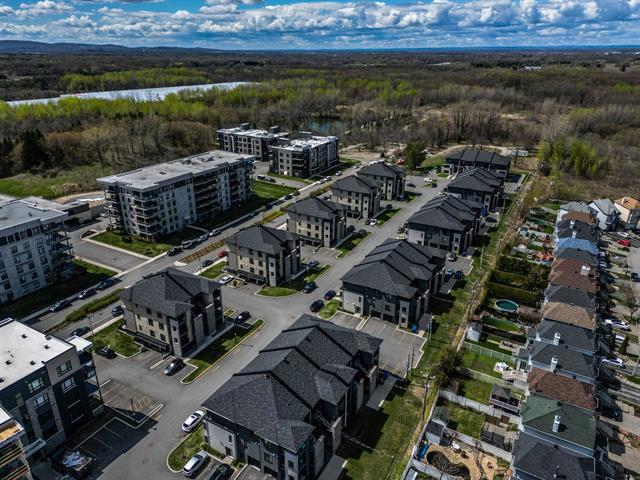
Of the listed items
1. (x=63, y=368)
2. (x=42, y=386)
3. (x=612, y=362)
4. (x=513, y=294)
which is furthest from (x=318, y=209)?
(x=42, y=386)

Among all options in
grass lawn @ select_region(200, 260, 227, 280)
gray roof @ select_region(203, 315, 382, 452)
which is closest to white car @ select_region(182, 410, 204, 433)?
gray roof @ select_region(203, 315, 382, 452)

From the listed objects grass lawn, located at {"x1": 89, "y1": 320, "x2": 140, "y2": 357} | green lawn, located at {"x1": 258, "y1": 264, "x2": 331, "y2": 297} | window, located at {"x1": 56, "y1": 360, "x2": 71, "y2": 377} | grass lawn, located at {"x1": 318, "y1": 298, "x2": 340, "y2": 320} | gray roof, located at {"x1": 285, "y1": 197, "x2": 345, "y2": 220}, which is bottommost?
grass lawn, located at {"x1": 318, "y1": 298, "x2": 340, "y2": 320}

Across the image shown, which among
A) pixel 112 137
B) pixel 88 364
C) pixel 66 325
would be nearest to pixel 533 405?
pixel 88 364

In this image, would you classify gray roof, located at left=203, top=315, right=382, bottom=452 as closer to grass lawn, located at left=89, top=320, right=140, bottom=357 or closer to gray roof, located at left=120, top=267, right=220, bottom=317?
gray roof, located at left=120, top=267, right=220, bottom=317

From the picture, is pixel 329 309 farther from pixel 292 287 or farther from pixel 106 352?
pixel 106 352

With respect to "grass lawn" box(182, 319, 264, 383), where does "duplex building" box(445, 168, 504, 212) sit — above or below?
above

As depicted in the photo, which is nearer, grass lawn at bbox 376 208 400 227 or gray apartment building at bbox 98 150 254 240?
gray apartment building at bbox 98 150 254 240

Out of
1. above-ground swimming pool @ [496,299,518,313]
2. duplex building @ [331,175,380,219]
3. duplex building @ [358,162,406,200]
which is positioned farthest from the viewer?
duplex building @ [358,162,406,200]

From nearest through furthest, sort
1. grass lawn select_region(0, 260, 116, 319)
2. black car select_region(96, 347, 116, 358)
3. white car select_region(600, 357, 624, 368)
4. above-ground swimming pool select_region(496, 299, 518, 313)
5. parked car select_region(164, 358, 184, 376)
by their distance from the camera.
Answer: parked car select_region(164, 358, 184, 376) → white car select_region(600, 357, 624, 368) → black car select_region(96, 347, 116, 358) → grass lawn select_region(0, 260, 116, 319) → above-ground swimming pool select_region(496, 299, 518, 313)
